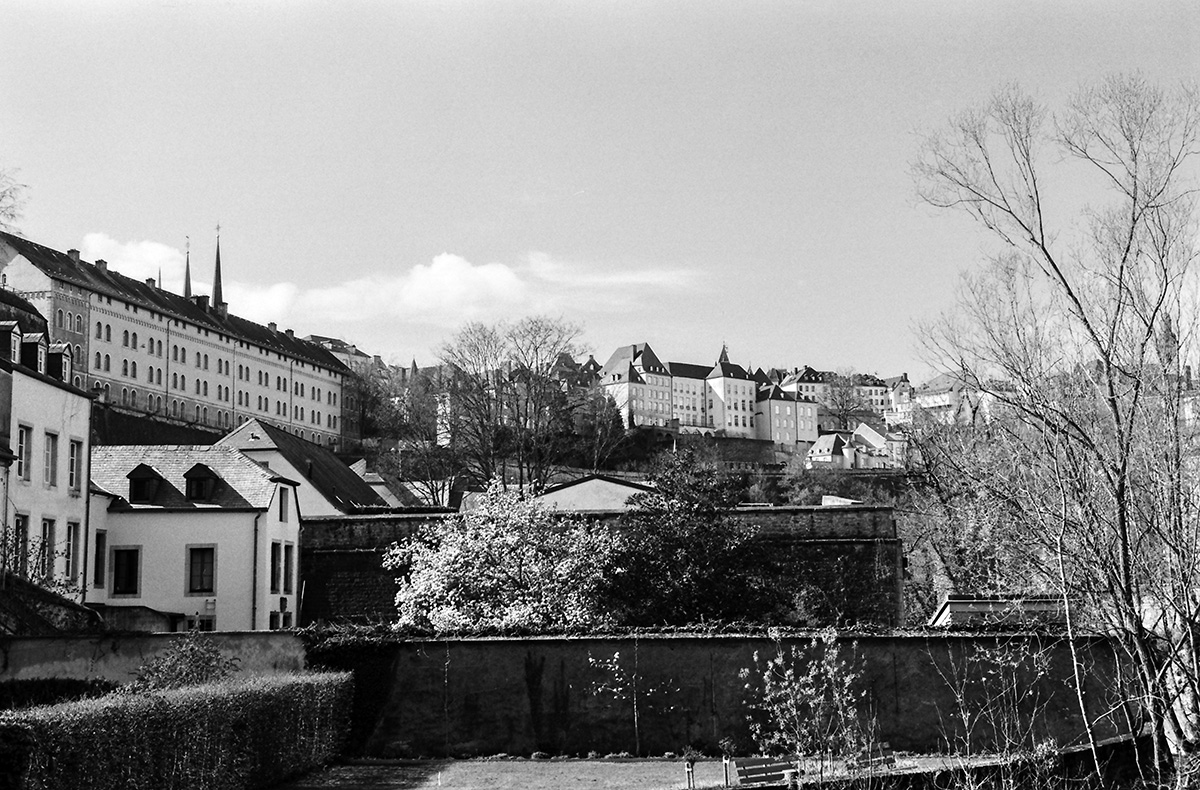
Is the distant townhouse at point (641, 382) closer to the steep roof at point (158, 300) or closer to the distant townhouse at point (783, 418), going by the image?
the distant townhouse at point (783, 418)

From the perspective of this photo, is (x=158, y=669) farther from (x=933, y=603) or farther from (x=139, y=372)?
(x=139, y=372)

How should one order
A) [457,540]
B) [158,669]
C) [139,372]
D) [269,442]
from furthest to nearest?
[139,372] → [269,442] → [457,540] → [158,669]

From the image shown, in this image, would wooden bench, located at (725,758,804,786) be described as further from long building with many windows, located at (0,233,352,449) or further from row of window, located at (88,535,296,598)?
long building with many windows, located at (0,233,352,449)

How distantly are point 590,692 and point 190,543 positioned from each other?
14561 millimetres

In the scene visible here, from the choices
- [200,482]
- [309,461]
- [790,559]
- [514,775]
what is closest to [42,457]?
[200,482]

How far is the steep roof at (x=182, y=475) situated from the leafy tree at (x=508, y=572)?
473 cm

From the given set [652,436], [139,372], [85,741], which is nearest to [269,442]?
[85,741]

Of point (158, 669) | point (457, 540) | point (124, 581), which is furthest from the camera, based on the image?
point (124, 581)

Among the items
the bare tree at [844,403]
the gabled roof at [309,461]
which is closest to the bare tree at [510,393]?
the gabled roof at [309,461]

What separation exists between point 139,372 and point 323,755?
2914 inches

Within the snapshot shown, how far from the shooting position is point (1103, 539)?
36.8ft

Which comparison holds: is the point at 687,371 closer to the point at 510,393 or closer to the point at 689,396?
the point at 689,396

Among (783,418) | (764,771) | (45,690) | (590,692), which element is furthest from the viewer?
(783,418)

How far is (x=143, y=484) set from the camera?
32.7 meters
